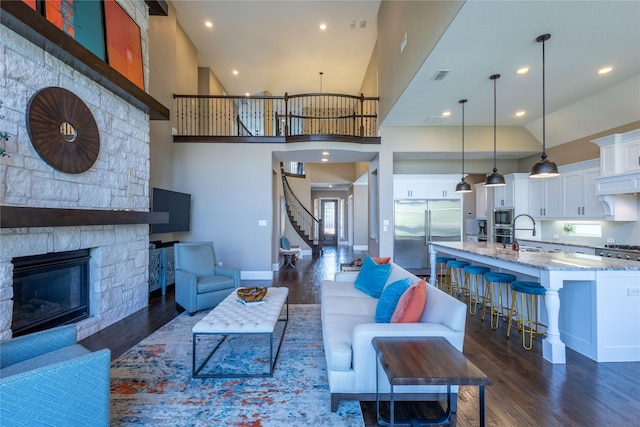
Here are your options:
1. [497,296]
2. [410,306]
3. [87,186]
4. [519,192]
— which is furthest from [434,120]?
[87,186]

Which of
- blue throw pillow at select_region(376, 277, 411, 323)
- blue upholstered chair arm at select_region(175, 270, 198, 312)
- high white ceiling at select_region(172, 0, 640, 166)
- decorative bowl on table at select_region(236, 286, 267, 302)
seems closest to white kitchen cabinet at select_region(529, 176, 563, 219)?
high white ceiling at select_region(172, 0, 640, 166)

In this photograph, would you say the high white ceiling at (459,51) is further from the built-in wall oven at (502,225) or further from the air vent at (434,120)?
the built-in wall oven at (502,225)

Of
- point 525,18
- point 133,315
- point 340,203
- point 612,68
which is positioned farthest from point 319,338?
point 340,203

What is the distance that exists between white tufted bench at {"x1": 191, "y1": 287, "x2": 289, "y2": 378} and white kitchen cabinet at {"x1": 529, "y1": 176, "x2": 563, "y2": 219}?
577cm

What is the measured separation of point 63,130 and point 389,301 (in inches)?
139

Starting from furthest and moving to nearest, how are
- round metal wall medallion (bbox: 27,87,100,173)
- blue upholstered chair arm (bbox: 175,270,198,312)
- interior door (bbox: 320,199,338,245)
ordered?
interior door (bbox: 320,199,338,245), blue upholstered chair arm (bbox: 175,270,198,312), round metal wall medallion (bbox: 27,87,100,173)

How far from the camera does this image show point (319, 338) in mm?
3156

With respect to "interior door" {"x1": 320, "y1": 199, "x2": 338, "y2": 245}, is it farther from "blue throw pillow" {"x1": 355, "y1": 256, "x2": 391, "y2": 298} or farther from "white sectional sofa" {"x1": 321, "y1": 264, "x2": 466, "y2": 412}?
"white sectional sofa" {"x1": 321, "y1": 264, "x2": 466, "y2": 412}

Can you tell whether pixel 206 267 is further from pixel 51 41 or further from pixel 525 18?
pixel 525 18

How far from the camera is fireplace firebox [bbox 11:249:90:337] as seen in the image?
265 cm

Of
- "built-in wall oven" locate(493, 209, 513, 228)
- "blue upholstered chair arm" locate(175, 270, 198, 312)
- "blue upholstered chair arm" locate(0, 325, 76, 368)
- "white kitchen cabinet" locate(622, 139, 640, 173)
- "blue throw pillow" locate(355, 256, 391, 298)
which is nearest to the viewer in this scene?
"blue upholstered chair arm" locate(0, 325, 76, 368)

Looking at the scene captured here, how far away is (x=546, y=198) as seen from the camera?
586 centimetres

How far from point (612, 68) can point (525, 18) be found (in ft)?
6.78

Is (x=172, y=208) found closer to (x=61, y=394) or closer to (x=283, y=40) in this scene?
(x=61, y=394)
